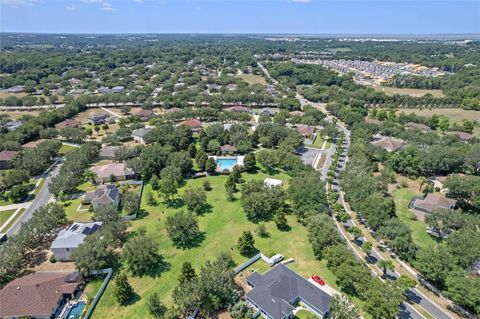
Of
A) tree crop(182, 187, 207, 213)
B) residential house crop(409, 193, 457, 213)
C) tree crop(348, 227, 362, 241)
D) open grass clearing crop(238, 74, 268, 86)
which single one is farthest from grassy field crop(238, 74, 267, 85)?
tree crop(348, 227, 362, 241)

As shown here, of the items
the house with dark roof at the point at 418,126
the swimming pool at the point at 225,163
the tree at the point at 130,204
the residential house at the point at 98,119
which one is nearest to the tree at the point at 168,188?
the tree at the point at 130,204

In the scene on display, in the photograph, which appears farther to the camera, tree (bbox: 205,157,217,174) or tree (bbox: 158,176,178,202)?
tree (bbox: 205,157,217,174)

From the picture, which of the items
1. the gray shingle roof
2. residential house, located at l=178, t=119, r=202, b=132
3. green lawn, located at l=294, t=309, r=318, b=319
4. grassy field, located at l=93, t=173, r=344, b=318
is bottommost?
green lawn, located at l=294, t=309, r=318, b=319

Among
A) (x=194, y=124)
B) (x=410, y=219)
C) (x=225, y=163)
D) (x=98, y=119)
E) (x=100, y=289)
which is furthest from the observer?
(x=98, y=119)

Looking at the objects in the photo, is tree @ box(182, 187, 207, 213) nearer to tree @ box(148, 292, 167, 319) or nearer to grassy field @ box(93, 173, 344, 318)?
grassy field @ box(93, 173, 344, 318)

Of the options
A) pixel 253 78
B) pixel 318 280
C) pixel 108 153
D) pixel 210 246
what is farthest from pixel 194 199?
pixel 253 78

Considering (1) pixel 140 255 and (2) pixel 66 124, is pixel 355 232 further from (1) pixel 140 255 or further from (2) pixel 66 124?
(2) pixel 66 124
